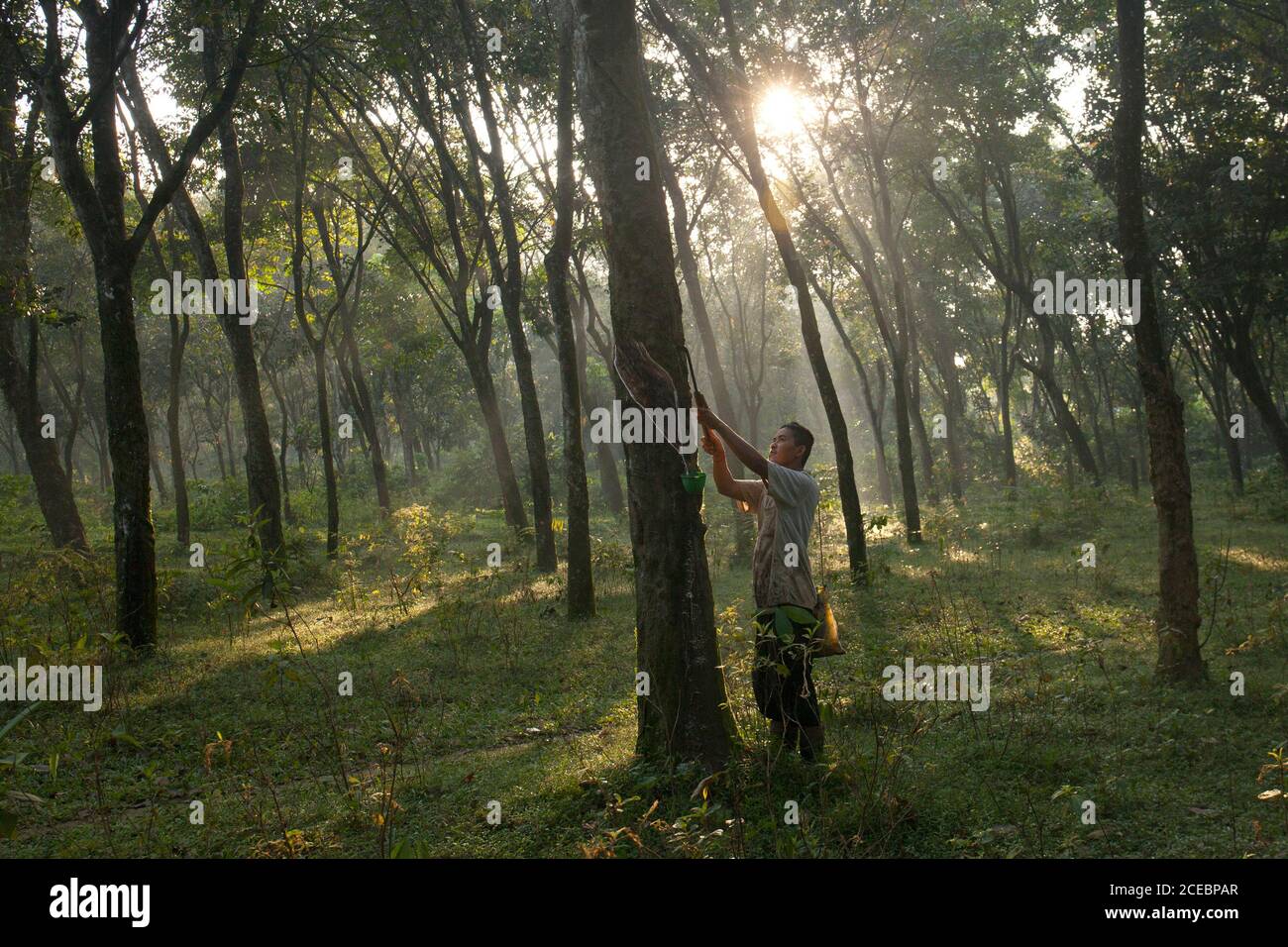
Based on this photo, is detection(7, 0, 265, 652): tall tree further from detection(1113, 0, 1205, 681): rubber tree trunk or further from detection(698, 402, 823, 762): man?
detection(1113, 0, 1205, 681): rubber tree trunk

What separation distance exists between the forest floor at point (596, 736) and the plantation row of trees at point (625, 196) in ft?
2.26

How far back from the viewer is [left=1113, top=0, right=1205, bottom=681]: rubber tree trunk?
729 centimetres

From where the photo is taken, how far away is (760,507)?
5.97 meters

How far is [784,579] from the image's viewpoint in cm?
561

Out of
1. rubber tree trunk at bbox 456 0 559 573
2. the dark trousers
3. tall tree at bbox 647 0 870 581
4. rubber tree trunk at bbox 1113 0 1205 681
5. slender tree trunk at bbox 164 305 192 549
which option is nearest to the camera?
the dark trousers

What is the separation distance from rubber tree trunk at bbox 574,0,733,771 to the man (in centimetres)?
27

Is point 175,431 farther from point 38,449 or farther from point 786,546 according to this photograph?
point 786,546

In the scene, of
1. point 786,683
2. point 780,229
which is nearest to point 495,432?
point 780,229

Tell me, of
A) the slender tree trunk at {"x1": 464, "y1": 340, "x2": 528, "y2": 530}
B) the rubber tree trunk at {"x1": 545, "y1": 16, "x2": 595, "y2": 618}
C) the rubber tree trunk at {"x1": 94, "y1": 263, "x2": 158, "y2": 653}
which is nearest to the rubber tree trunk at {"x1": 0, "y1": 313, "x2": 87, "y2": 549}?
the rubber tree trunk at {"x1": 94, "y1": 263, "x2": 158, "y2": 653}

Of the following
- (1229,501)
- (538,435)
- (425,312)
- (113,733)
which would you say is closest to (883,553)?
(538,435)

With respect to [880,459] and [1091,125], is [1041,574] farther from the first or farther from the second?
[880,459]

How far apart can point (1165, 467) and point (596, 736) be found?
15.3 feet
